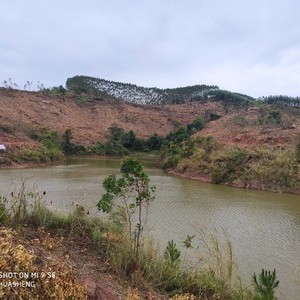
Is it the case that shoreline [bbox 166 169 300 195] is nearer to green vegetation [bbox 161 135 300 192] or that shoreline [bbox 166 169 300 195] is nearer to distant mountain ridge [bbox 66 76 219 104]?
green vegetation [bbox 161 135 300 192]

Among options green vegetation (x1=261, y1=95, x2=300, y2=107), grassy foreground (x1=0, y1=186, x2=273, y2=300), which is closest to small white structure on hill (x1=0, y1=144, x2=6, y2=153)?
grassy foreground (x1=0, y1=186, x2=273, y2=300)

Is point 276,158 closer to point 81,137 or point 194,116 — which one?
point 81,137

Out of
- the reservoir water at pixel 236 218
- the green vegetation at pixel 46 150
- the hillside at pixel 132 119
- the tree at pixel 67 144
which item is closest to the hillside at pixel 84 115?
the hillside at pixel 132 119

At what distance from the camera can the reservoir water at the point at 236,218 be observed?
851cm

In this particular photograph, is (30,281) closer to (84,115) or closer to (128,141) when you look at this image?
(128,141)

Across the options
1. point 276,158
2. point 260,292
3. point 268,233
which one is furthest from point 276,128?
point 260,292

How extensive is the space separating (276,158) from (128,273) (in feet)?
72.3

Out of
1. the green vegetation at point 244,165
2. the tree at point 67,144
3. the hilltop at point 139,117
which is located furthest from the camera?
the tree at point 67,144

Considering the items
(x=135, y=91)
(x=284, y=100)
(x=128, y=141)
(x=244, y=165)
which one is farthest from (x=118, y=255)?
(x=135, y=91)

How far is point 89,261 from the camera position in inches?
209

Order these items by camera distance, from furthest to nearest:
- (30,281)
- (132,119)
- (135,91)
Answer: (135,91)
(132,119)
(30,281)

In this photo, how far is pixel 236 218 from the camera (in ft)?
44.7

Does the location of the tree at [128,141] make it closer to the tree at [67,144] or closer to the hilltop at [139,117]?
the hilltop at [139,117]

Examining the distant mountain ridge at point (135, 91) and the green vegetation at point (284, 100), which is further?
the distant mountain ridge at point (135, 91)
